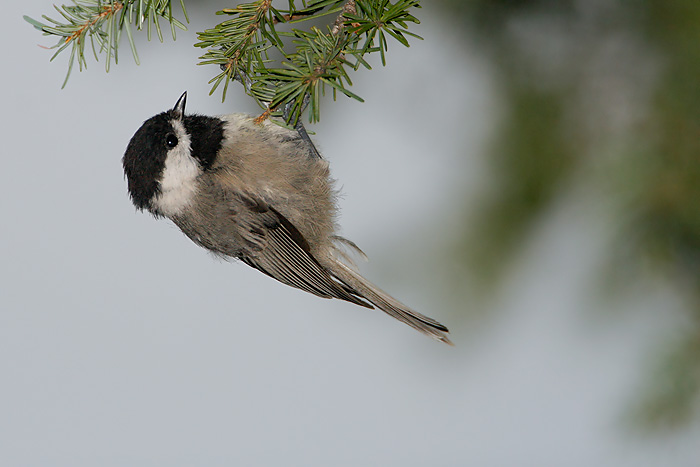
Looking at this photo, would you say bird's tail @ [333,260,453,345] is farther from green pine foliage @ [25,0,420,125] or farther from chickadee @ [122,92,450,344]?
green pine foliage @ [25,0,420,125]

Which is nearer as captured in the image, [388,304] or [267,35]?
[267,35]

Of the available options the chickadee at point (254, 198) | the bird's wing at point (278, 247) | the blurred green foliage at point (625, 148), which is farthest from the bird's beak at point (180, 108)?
the blurred green foliage at point (625, 148)

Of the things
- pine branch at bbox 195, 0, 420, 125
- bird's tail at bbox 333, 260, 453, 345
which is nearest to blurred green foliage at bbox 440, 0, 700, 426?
bird's tail at bbox 333, 260, 453, 345

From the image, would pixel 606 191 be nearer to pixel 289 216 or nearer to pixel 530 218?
pixel 530 218

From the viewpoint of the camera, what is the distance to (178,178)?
A: 916 mm

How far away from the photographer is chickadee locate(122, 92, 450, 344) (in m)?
0.91

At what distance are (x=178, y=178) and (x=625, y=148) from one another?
0.62 m

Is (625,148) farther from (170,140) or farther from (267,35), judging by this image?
(170,140)

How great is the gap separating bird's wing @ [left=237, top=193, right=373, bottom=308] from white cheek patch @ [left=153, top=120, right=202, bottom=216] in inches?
3.0

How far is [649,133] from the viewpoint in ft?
2.63

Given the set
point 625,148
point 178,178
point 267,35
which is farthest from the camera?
point 178,178

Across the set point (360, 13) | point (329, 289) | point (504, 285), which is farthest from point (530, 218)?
point (360, 13)

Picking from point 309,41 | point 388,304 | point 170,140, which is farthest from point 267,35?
point 388,304

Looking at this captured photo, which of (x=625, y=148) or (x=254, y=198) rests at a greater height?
(x=625, y=148)
